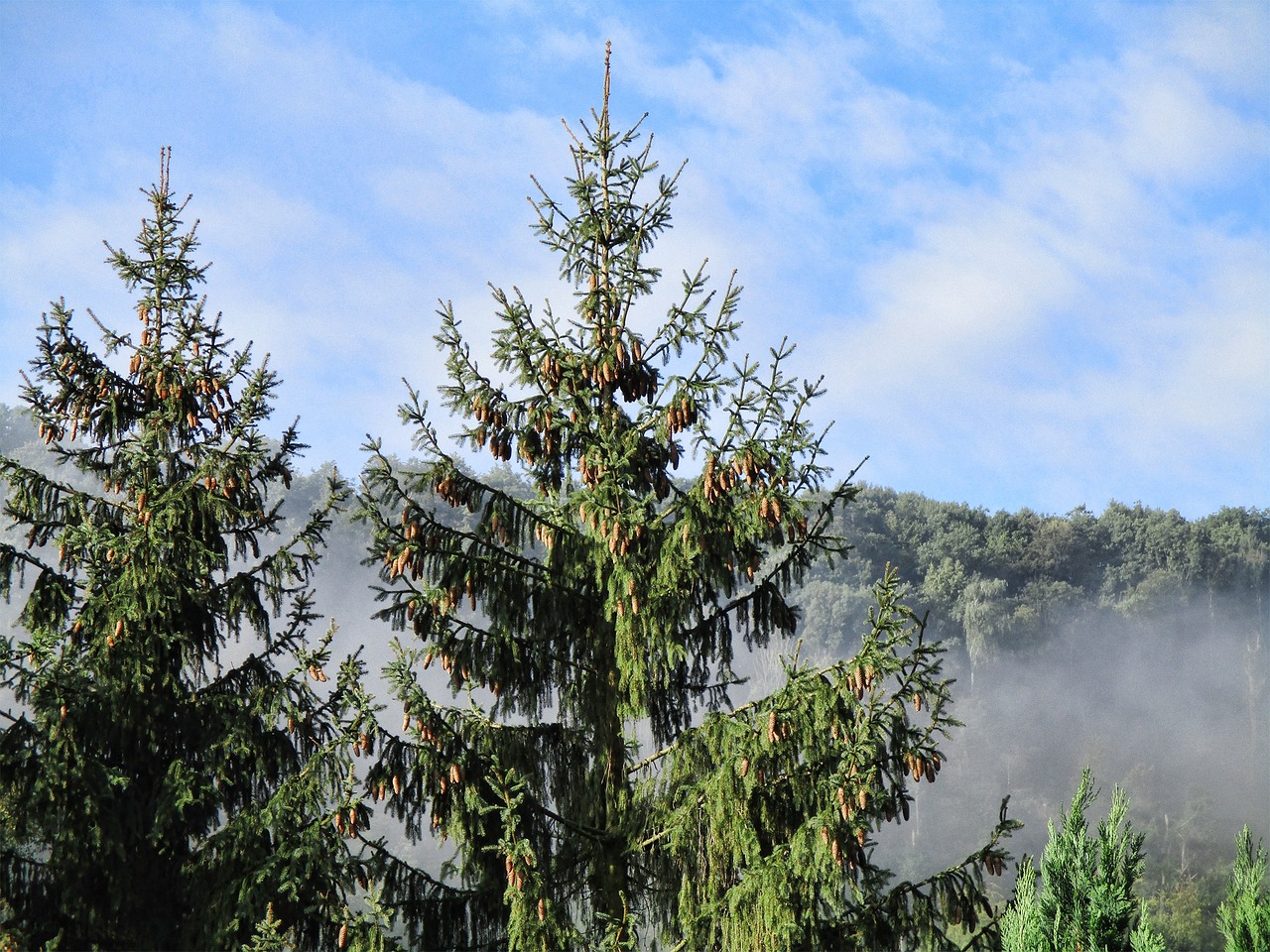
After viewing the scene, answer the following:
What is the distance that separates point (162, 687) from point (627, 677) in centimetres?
413

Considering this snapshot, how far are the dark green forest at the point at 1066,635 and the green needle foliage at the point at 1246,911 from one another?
5228 centimetres

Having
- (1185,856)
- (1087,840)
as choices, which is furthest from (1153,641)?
(1087,840)

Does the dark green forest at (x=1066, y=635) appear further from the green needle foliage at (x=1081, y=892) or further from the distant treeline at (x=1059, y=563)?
the green needle foliage at (x=1081, y=892)

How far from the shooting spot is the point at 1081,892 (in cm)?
876

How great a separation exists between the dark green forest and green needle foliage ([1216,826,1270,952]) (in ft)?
172

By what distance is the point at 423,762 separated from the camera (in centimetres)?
876

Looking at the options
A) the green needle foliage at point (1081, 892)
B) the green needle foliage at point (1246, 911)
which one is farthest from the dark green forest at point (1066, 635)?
the green needle foliage at point (1081, 892)

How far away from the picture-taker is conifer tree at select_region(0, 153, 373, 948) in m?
9.34

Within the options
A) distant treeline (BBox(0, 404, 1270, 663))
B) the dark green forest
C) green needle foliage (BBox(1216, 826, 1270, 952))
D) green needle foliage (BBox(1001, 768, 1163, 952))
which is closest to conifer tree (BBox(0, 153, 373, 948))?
green needle foliage (BBox(1001, 768, 1163, 952))

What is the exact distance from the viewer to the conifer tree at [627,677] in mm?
8508

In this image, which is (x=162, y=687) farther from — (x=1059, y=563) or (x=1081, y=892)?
(x=1059, y=563)

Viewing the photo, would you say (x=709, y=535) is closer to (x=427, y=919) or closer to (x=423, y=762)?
(x=423, y=762)

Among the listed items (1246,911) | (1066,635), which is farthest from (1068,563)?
(1246,911)

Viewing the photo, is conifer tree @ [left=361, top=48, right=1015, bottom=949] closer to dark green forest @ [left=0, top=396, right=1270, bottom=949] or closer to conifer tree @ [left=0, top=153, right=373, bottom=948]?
conifer tree @ [left=0, top=153, right=373, bottom=948]
